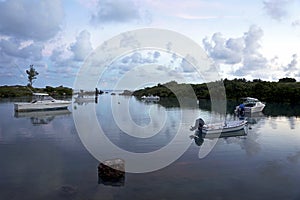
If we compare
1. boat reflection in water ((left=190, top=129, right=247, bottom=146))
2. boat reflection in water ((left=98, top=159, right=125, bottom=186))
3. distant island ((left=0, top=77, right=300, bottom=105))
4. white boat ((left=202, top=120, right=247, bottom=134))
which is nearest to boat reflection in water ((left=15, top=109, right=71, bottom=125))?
boat reflection in water ((left=190, top=129, right=247, bottom=146))

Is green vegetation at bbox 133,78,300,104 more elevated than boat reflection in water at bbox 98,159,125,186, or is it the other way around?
green vegetation at bbox 133,78,300,104

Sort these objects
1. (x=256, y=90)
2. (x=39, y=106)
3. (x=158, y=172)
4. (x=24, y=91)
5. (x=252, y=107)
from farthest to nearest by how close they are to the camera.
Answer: (x=24, y=91)
(x=256, y=90)
(x=252, y=107)
(x=39, y=106)
(x=158, y=172)

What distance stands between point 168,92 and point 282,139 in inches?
3768

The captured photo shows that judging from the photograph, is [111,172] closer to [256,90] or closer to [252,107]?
[252,107]

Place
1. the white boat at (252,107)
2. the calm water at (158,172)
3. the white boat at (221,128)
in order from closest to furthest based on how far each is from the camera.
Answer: the calm water at (158,172), the white boat at (221,128), the white boat at (252,107)

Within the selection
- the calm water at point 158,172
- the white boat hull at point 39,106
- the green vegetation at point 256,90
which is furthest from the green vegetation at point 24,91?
the calm water at point 158,172

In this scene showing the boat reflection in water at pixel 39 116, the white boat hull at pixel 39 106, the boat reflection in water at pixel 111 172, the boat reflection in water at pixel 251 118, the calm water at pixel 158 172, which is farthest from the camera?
the white boat hull at pixel 39 106

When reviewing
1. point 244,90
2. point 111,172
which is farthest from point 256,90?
point 111,172

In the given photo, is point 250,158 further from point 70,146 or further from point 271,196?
point 70,146

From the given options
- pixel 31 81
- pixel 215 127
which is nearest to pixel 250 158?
pixel 215 127

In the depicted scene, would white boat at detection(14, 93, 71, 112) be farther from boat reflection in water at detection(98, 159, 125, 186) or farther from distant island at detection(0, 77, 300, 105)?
distant island at detection(0, 77, 300, 105)

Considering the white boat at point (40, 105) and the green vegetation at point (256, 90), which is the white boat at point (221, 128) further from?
the green vegetation at point (256, 90)

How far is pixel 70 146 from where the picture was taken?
2012 cm

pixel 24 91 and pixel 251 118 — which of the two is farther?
pixel 24 91
